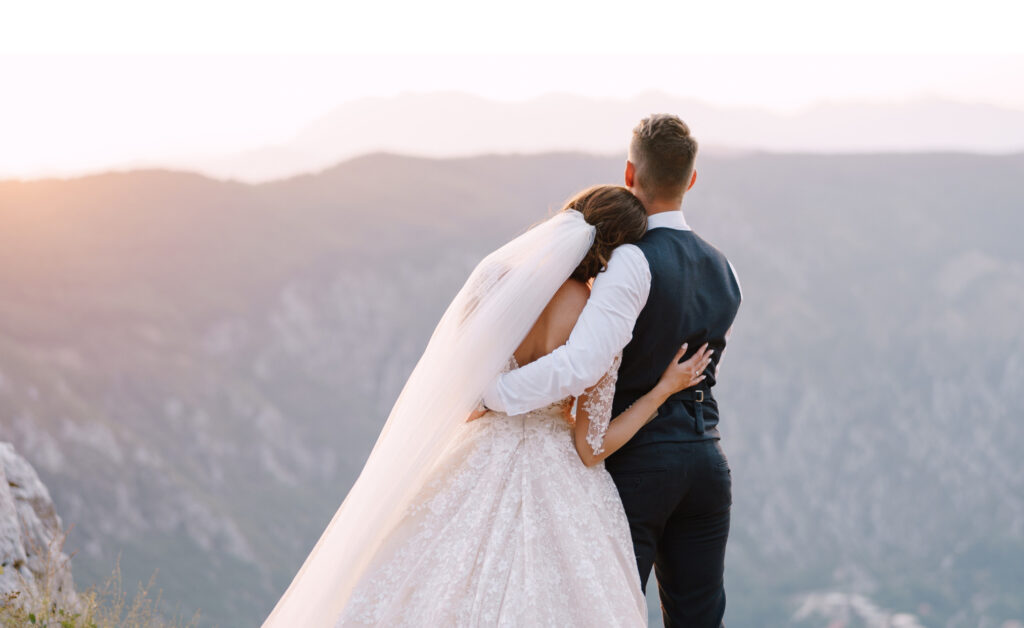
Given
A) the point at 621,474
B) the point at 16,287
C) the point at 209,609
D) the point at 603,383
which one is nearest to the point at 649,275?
the point at 603,383

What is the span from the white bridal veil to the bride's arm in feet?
0.88

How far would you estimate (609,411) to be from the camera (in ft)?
8.60

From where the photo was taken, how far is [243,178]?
68.8 meters

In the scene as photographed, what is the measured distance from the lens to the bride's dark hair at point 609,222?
2.66 meters

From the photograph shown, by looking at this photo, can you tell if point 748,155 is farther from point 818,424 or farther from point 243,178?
point 243,178

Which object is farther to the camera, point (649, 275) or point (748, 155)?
point (748, 155)

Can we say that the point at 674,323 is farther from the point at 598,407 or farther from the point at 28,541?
the point at 28,541

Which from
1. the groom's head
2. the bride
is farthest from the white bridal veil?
the groom's head

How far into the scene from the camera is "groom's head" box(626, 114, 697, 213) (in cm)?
269

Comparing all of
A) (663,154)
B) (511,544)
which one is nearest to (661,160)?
(663,154)

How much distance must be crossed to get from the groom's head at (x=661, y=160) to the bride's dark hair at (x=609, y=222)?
52mm

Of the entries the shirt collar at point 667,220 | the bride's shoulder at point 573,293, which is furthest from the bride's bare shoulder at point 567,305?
the shirt collar at point 667,220

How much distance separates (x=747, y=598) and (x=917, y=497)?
17.2m

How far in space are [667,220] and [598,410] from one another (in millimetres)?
593
